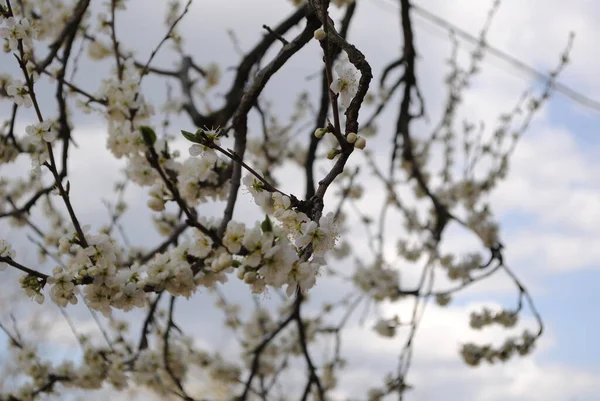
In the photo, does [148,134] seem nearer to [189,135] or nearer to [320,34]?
[189,135]

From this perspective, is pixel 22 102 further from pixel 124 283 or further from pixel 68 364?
pixel 68 364

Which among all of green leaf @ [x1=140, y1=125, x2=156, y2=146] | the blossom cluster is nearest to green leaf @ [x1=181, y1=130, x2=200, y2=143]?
green leaf @ [x1=140, y1=125, x2=156, y2=146]

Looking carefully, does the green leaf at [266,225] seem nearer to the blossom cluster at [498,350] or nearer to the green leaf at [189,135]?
the green leaf at [189,135]

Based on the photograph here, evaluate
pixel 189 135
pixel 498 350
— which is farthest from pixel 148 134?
pixel 498 350

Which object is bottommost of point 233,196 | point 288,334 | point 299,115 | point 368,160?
point 233,196

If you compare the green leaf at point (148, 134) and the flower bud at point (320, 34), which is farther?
the green leaf at point (148, 134)

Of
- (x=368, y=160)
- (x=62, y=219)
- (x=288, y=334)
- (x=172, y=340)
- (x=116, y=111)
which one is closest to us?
(x=116, y=111)

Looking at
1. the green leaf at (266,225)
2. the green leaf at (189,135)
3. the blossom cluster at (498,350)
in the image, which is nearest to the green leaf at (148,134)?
the green leaf at (189,135)

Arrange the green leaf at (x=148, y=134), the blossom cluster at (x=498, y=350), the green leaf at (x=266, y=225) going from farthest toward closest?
the blossom cluster at (x=498, y=350) < the green leaf at (x=148, y=134) < the green leaf at (x=266, y=225)

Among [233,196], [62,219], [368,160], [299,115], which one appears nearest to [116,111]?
[233,196]

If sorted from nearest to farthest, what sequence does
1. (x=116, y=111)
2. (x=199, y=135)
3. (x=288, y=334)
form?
(x=199, y=135), (x=116, y=111), (x=288, y=334)

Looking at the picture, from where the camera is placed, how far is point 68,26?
73.7 inches

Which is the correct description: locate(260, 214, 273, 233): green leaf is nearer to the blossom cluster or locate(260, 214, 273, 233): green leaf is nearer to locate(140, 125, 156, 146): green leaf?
locate(140, 125, 156, 146): green leaf

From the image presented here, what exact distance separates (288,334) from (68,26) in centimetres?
236
